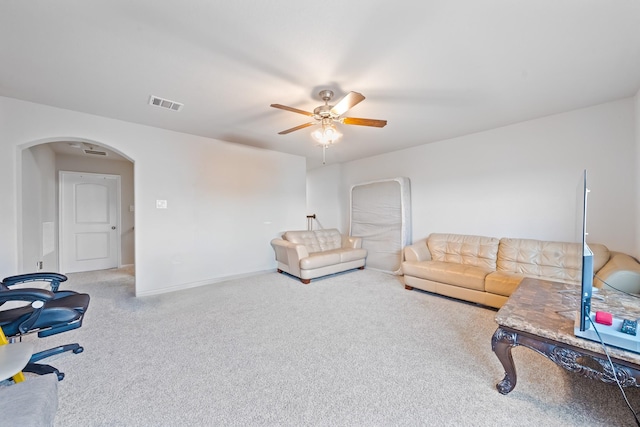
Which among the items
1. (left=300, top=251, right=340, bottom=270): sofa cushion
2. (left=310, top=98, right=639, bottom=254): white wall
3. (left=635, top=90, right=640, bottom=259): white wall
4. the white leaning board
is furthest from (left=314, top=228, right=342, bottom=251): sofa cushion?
(left=635, top=90, right=640, bottom=259): white wall

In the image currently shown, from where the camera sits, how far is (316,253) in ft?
15.0

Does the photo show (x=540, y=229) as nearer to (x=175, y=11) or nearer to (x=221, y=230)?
(x=175, y=11)

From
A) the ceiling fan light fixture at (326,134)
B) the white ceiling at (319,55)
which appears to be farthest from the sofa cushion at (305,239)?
the ceiling fan light fixture at (326,134)

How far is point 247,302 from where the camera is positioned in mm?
3244

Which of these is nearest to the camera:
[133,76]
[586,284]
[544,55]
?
[586,284]

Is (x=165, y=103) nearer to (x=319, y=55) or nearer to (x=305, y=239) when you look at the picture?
(x=319, y=55)

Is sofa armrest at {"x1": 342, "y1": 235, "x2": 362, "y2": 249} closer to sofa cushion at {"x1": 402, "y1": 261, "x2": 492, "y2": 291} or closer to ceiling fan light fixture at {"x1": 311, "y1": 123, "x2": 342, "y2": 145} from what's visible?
sofa cushion at {"x1": 402, "y1": 261, "x2": 492, "y2": 291}

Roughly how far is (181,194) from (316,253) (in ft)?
8.08

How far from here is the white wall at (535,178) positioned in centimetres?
283

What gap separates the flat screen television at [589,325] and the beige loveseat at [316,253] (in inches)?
126

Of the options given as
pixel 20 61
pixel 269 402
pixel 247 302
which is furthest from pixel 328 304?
pixel 20 61

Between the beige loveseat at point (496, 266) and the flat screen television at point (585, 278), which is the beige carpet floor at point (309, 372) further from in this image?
the flat screen television at point (585, 278)

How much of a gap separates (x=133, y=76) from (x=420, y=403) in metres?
3.49

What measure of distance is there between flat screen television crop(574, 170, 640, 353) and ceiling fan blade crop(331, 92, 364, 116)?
151 cm
